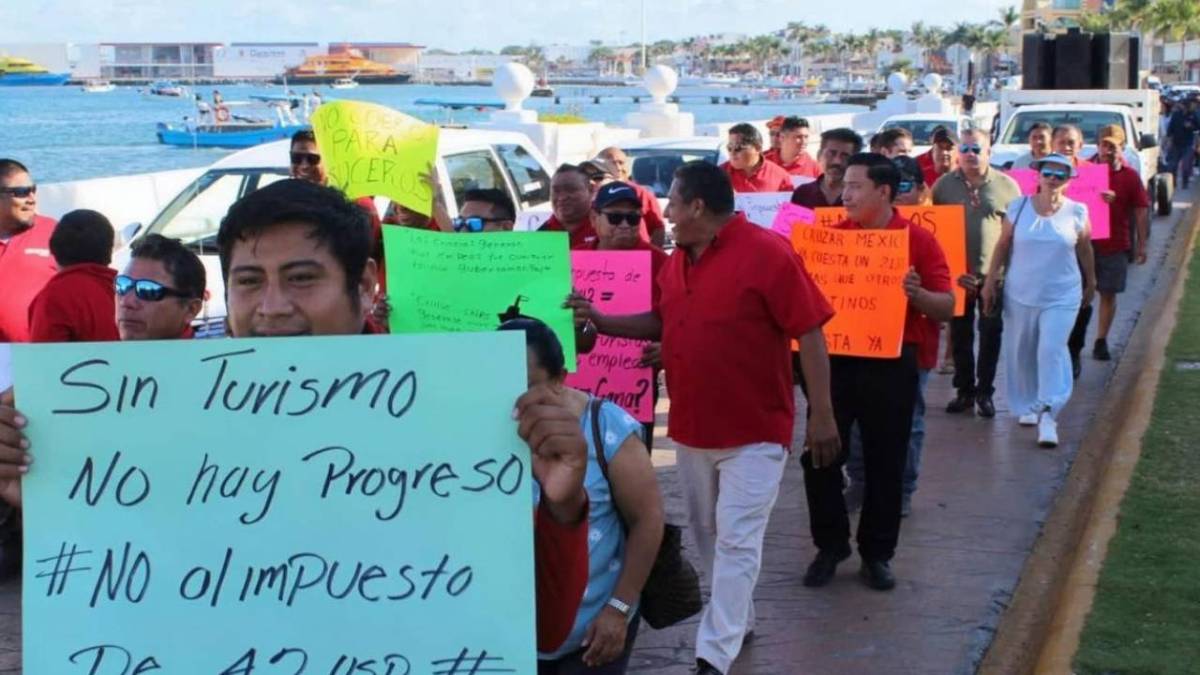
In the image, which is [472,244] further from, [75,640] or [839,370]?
[75,640]

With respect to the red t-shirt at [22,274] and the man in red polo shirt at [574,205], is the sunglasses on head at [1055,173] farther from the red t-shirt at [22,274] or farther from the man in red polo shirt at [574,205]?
the red t-shirt at [22,274]

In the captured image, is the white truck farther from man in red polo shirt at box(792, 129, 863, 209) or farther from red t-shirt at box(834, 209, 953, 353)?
red t-shirt at box(834, 209, 953, 353)

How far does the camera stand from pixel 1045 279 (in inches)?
396

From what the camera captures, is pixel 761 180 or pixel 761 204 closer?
pixel 761 204

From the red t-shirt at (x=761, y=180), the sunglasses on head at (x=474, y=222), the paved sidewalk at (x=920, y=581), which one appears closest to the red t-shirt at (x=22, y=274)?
the paved sidewalk at (x=920, y=581)

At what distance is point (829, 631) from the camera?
21.9 feet

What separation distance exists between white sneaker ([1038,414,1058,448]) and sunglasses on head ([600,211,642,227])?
3.87 metres

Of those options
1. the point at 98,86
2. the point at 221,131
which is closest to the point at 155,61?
the point at 98,86

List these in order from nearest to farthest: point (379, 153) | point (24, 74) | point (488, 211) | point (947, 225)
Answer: point (488, 211) < point (379, 153) < point (947, 225) < point (24, 74)

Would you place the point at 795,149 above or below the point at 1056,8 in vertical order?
below

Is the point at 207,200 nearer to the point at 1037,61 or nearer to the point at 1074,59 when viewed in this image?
the point at 1037,61

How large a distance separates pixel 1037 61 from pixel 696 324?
22294 millimetres

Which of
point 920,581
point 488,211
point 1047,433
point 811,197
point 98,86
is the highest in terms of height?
point 98,86

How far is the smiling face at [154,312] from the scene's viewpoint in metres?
4.40
